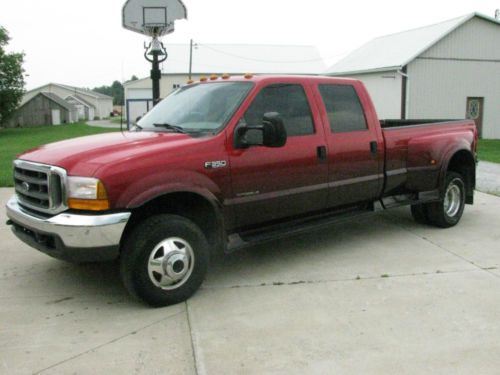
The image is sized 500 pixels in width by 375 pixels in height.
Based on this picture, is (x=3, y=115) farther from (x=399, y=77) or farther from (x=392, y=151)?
(x=392, y=151)

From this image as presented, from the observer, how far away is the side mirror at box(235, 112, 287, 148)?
482 centimetres

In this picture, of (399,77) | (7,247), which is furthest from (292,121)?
(399,77)

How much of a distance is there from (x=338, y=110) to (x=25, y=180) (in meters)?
3.27

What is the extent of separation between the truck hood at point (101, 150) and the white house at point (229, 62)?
4516 centimetres

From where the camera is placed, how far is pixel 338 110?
6.02 meters

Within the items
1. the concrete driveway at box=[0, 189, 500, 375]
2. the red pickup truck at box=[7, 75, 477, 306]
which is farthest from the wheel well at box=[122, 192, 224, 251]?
the concrete driveway at box=[0, 189, 500, 375]

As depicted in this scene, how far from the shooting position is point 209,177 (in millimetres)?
4773

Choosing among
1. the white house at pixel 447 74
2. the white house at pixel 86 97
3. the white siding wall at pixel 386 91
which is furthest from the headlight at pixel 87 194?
the white house at pixel 86 97

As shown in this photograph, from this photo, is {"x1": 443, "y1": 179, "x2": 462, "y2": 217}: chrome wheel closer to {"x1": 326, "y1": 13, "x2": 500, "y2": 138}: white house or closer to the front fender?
the front fender

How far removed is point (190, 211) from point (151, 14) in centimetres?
957

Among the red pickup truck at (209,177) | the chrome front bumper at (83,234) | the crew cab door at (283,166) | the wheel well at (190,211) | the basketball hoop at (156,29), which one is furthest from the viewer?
the basketball hoop at (156,29)

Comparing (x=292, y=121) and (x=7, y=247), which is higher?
(x=292, y=121)

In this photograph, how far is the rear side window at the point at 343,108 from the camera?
5.90m

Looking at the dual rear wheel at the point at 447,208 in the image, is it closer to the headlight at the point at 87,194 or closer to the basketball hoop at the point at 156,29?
the headlight at the point at 87,194
